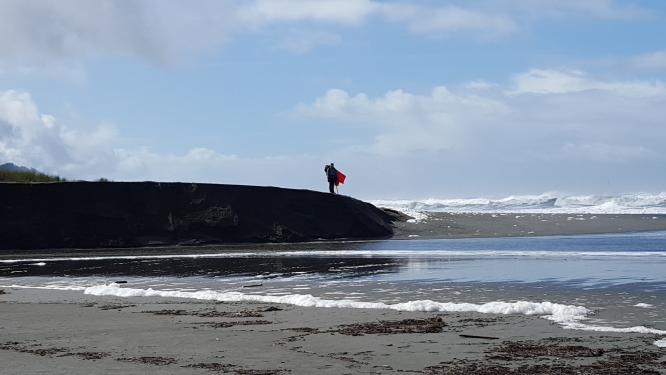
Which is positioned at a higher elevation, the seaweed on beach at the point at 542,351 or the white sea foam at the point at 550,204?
the white sea foam at the point at 550,204

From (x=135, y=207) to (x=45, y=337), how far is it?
56.3 ft

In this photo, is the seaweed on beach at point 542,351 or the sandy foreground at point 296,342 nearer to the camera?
the sandy foreground at point 296,342

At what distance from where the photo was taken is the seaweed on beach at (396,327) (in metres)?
6.32

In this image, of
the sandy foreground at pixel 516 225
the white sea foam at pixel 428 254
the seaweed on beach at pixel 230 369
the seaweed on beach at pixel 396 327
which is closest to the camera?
the seaweed on beach at pixel 230 369

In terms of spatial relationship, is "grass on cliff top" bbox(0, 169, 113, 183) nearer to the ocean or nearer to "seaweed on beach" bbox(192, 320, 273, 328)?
the ocean

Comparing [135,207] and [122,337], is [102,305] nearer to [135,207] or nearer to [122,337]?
[122,337]

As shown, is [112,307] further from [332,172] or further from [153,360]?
[332,172]

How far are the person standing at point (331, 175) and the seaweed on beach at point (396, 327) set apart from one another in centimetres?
2156

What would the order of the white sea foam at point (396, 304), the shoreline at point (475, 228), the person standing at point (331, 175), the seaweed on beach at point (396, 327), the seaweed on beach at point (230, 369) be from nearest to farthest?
1. the seaweed on beach at point (230, 369)
2. the seaweed on beach at point (396, 327)
3. the white sea foam at point (396, 304)
4. the shoreline at point (475, 228)
5. the person standing at point (331, 175)

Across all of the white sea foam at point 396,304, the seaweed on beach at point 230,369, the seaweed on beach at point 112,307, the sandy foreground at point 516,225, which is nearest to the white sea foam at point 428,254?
the white sea foam at point 396,304

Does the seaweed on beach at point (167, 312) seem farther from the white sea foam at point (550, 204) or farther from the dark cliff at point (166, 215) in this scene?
the white sea foam at point (550, 204)

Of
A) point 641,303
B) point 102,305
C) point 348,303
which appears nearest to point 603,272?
point 641,303

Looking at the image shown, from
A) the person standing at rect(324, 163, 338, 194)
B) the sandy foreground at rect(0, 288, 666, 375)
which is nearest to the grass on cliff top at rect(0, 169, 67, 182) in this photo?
the person standing at rect(324, 163, 338, 194)

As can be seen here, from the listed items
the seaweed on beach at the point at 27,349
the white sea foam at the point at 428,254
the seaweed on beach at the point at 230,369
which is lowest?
the seaweed on beach at the point at 230,369
